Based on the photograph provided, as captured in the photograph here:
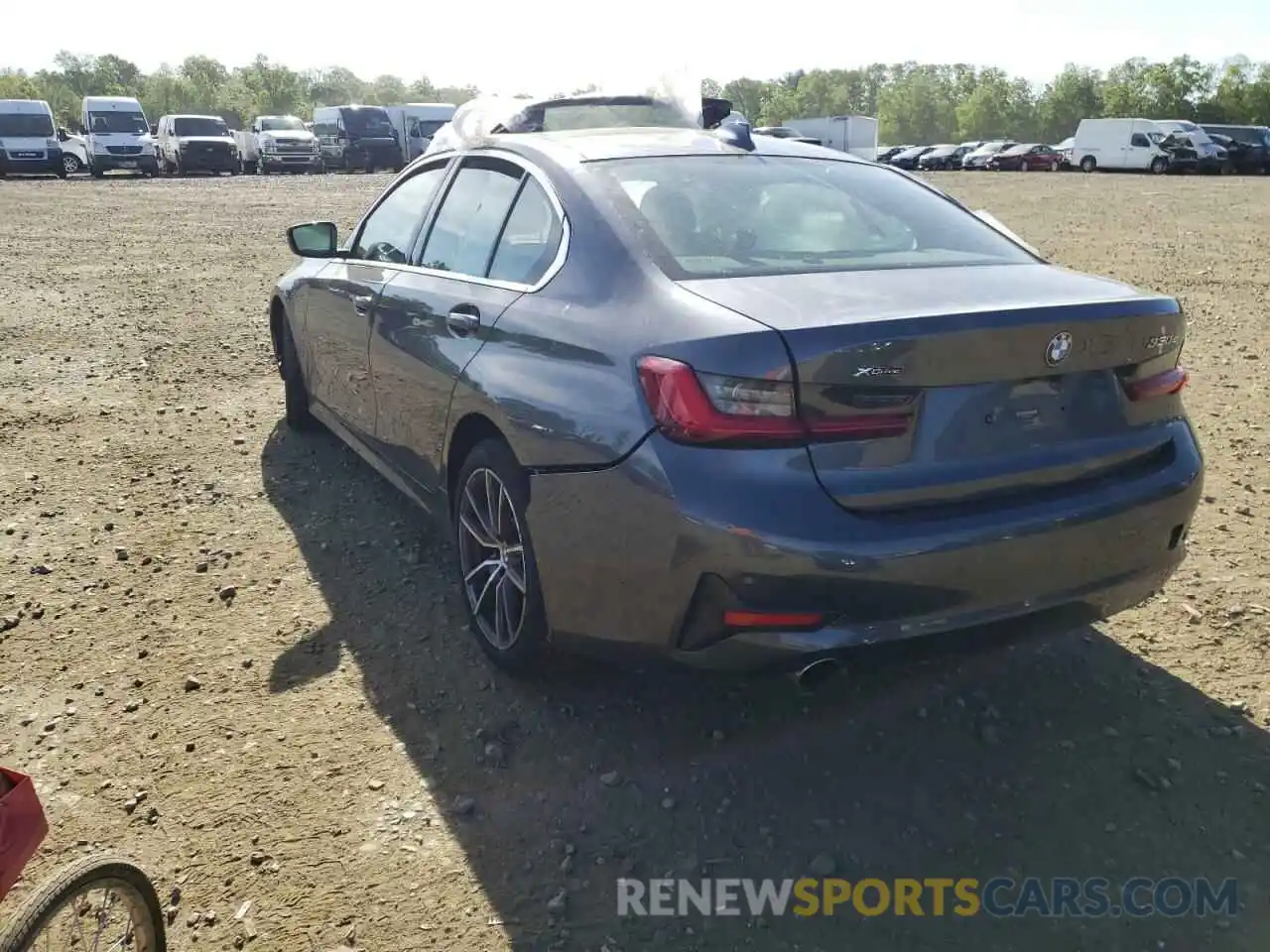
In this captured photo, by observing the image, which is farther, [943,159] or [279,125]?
[943,159]

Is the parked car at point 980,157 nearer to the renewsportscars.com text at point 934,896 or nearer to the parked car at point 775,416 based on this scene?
the parked car at point 775,416

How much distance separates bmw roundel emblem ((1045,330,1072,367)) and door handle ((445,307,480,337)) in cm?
165

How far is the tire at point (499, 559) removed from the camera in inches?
118

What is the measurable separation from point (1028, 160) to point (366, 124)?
29671 millimetres

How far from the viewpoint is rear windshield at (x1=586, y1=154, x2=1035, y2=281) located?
2941 millimetres

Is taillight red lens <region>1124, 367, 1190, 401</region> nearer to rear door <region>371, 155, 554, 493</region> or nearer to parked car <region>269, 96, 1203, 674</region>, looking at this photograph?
Result: parked car <region>269, 96, 1203, 674</region>

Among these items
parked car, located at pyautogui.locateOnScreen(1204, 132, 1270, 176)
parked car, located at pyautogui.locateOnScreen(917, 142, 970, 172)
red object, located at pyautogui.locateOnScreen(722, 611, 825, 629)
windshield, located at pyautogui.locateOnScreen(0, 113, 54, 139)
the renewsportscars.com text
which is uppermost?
windshield, located at pyautogui.locateOnScreen(0, 113, 54, 139)

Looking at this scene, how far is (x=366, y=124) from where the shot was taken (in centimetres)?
3791

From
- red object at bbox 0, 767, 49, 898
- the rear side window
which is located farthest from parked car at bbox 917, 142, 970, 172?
red object at bbox 0, 767, 49, 898

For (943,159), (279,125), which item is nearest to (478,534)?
(279,125)

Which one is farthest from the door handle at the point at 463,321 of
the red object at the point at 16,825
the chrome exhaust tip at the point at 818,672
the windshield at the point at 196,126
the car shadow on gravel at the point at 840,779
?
the windshield at the point at 196,126

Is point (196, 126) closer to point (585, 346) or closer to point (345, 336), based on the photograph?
point (345, 336)

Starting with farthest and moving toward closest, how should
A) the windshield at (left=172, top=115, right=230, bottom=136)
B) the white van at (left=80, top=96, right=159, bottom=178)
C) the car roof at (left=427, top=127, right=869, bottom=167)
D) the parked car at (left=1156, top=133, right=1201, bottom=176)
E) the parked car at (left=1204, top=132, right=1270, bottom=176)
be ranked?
the parked car at (left=1156, top=133, right=1201, bottom=176), the parked car at (left=1204, top=132, right=1270, bottom=176), the windshield at (left=172, top=115, right=230, bottom=136), the white van at (left=80, top=96, right=159, bottom=178), the car roof at (left=427, top=127, right=869, bottom=167)

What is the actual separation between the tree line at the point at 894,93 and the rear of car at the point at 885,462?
91547 millimetres
